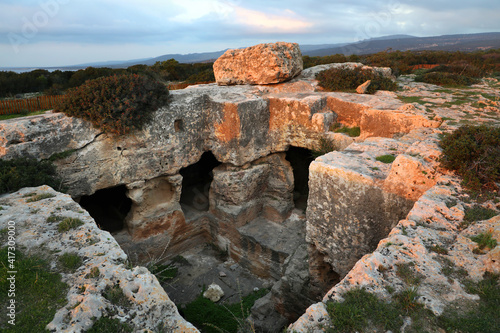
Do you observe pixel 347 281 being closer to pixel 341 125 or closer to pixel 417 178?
pixel 417 178

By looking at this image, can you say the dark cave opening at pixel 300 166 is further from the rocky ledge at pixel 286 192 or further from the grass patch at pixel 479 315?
the grass patch at pixel 479 315

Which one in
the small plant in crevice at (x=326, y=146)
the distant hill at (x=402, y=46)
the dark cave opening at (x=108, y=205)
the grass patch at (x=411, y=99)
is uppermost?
the distant hill at (x=402, y=46)

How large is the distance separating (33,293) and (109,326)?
3.17 ft

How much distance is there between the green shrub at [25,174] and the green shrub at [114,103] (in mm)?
1428

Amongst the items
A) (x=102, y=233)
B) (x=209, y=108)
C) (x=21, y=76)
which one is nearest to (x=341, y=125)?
(x=209, y=108)

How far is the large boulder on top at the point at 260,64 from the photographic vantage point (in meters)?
9.60

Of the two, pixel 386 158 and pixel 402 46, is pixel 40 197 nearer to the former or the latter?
pixel 386 158

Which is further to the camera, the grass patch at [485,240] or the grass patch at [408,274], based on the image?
the grass patch at [485,240]

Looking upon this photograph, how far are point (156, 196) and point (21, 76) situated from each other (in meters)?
14.4

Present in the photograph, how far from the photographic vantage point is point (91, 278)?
10.4ft

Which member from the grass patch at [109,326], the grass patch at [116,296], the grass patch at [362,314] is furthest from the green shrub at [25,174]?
the grass patch at [362,314]

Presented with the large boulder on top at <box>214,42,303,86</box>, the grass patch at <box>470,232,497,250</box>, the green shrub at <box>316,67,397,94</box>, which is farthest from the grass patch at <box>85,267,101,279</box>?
the green shrub at <box>316,67,397,94</box>

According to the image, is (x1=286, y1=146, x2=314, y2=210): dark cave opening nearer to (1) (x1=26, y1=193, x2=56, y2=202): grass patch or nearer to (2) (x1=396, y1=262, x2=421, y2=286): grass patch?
(1) (x1=26, y1=193, x2=56, y2=202): grass patch

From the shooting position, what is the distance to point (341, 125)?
8.26 m
